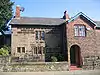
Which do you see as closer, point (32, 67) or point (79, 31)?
point (32, 67)

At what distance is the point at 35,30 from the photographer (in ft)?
95.8

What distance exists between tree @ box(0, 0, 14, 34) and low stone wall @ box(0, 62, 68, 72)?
16.7 m

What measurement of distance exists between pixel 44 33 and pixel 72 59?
22.8ft

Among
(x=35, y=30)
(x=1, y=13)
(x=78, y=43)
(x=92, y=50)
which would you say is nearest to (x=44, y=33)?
(x=35, y=30)

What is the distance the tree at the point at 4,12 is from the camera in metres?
35.1

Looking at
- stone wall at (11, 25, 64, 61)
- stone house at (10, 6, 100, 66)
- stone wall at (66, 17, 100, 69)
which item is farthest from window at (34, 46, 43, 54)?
stone wall at (66, 17, 100, 69)

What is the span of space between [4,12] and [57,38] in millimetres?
14452

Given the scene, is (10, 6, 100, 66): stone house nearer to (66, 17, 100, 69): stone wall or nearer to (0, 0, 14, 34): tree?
(66, 17, 100, 69): stone wall

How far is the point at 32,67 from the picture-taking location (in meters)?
20.9

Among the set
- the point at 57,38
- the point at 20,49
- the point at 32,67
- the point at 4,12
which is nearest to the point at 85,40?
the point at 57,38

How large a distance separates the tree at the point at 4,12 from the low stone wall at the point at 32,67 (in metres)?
16.7

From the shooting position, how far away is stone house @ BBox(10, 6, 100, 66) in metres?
26.3

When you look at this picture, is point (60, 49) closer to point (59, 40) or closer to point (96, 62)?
point (59, 40)

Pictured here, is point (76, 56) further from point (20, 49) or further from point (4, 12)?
point (4, 12)
